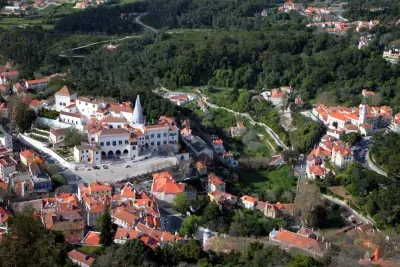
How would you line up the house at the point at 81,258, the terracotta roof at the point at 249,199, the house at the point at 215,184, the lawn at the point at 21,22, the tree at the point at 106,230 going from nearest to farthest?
the house at the point at 81,258 < the tree at the point at 106,230 < the terracotta roof at the point at 249,199 < the house at the point at 215,184 < the lawn at the point at 21,22

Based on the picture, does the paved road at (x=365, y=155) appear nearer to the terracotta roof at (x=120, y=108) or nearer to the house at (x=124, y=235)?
the terracotta roof at (x=120, y=108)

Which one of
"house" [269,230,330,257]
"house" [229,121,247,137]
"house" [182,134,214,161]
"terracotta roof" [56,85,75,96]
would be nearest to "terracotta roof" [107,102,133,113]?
"terracotta roof" [56,85,75,96]

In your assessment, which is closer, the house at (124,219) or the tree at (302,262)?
the tree at (302,262)

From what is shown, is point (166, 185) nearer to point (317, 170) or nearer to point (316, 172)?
point (316, 172)

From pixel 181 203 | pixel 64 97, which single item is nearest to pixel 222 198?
pixel 181 203

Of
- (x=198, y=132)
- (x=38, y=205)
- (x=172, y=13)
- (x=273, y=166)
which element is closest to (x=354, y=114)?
(x=273, y=166)

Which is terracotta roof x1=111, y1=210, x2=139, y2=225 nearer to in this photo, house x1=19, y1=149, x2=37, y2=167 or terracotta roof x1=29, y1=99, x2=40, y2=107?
house x1=19, y1=149, x2=37, y2=167

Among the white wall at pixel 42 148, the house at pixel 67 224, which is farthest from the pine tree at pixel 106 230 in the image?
the white wall at pixel 42 148

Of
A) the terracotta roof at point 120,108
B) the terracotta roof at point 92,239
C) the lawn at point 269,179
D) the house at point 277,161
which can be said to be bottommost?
the lawn at point 269,179

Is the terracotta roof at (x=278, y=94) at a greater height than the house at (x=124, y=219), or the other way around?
the house at (x=124, y=219)

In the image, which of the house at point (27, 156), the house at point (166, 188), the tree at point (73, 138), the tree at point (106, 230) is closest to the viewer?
the tree at point (106, 230)
